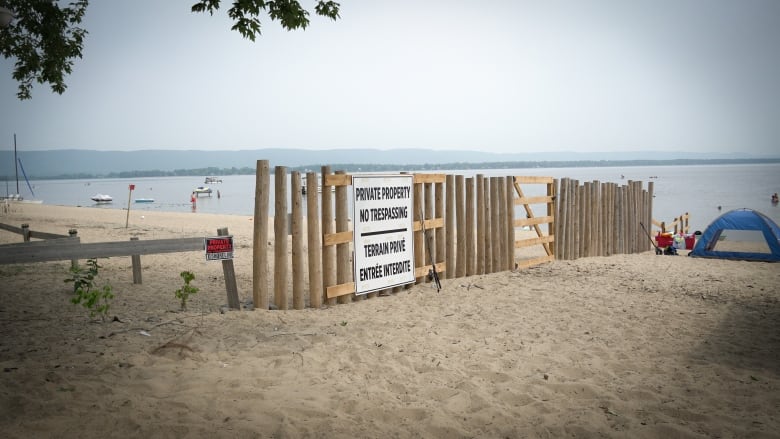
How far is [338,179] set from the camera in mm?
7316

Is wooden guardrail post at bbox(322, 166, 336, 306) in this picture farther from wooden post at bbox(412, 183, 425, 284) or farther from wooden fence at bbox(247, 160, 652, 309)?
wooden post at bbox(412, 183, 425, 284)

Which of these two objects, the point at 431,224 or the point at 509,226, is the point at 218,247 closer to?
the point at 431,224

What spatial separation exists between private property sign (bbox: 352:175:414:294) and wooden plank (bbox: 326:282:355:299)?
86 mm

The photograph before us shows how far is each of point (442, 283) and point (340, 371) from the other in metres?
4.21

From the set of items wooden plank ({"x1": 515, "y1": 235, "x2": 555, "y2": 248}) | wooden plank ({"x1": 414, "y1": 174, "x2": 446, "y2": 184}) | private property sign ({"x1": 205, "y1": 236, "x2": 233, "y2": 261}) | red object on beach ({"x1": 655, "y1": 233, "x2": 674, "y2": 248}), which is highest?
wooden plank ({"x1": 414, "y1": 174, "x2": 446, "y2": 184})

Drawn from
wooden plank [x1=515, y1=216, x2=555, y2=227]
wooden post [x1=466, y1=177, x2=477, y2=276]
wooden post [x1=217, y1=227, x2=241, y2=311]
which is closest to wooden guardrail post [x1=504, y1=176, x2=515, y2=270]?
wooden plank [x1=515, y1=216, x2=555, y2=227]

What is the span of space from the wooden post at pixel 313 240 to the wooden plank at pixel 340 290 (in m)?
0.15

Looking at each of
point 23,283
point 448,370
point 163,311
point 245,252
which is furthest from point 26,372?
point 245,252

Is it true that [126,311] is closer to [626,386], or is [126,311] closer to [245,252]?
[626,386]

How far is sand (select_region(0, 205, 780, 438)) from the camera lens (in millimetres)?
3756

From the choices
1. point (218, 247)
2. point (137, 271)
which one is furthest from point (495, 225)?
point (137, 271)

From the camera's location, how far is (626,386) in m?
4.53

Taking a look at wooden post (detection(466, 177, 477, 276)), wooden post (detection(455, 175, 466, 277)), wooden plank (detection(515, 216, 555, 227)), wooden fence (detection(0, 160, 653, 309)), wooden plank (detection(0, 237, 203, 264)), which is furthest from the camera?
wooden plank (detection(515, 216, 555, 227))

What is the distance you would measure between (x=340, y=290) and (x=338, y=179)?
1586 millimetres
